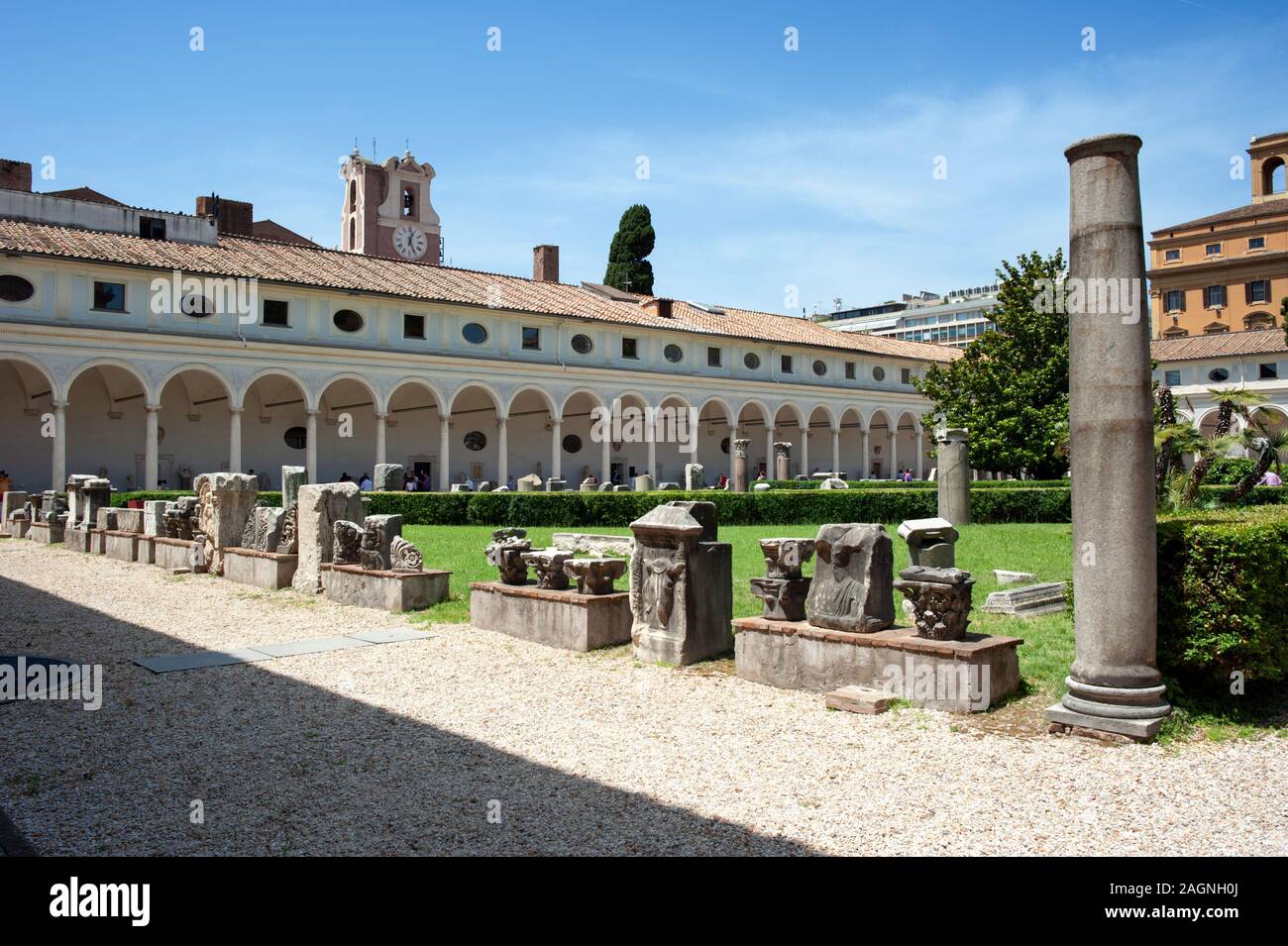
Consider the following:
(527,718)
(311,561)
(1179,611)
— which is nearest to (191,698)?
(527,718)

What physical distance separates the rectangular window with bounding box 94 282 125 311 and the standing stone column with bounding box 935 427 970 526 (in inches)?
945

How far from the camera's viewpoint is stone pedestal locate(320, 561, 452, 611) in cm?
1011

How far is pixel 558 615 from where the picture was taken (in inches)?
325

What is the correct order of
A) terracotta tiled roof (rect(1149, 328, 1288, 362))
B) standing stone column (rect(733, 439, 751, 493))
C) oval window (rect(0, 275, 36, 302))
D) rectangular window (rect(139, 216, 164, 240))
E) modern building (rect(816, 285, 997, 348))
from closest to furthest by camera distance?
oval window (rect(0, 275, 36, 302)), standing stone column (rect(733, 439, 751, 493)), rectangular window (rect(139, 216, 164, 240)), terracotta tiled roof (rect(1149, 328, 1288, 362)), modern building (rect(816, 285, 997, 348))

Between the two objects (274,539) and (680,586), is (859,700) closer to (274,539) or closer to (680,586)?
(680,586)

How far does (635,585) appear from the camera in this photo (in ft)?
25.3

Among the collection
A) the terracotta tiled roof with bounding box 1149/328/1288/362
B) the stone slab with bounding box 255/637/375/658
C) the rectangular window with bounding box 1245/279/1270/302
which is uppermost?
the rectangular window with bounding box 1245/279/1270/302

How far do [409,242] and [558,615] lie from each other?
48141mm

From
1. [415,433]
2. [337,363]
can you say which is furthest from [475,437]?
[337,363]

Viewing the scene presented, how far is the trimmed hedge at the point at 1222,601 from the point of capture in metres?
5.43

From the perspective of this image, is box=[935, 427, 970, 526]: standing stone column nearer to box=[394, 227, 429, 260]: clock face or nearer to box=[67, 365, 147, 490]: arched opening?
box=[67, 365, 147, 490]: arched opening

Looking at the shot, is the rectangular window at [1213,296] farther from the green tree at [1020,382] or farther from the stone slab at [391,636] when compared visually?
the stone slab at [391,636]

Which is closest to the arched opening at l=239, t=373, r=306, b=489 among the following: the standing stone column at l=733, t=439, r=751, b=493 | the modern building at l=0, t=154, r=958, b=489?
the modern building at l=0, t=154, r=958, b=489
